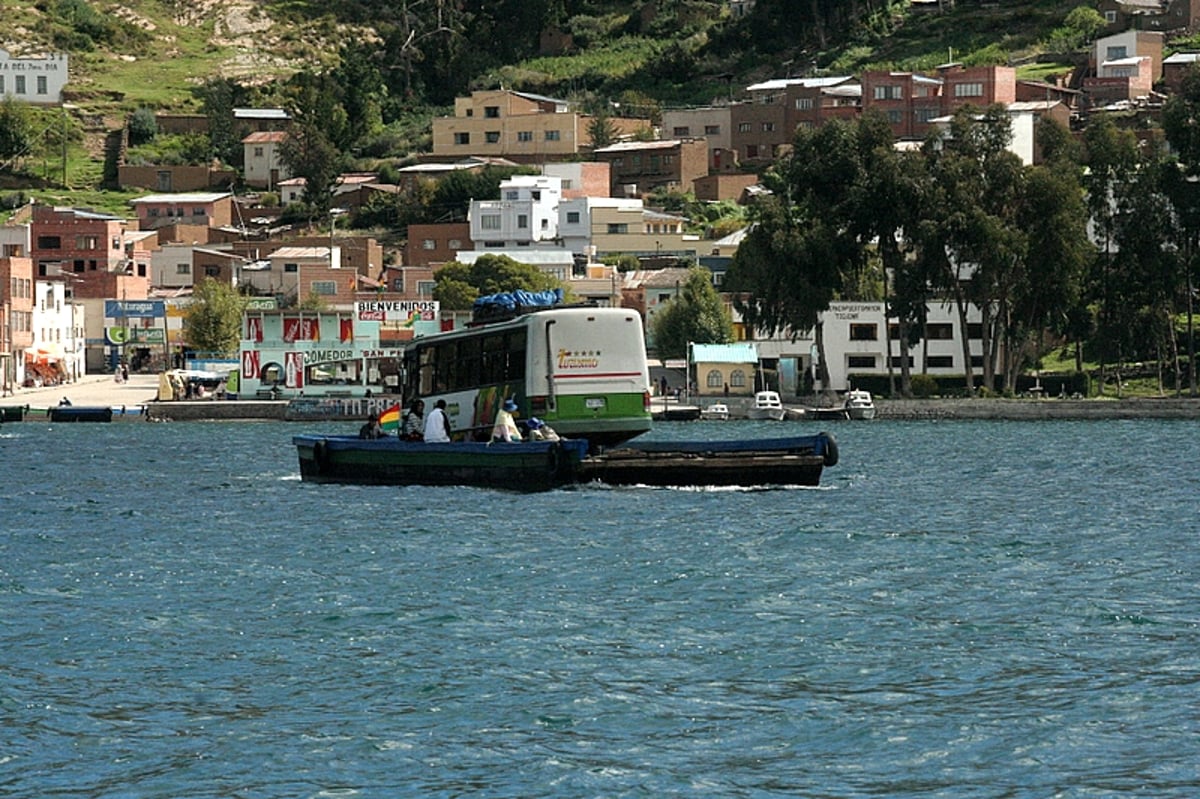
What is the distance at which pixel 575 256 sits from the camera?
152m

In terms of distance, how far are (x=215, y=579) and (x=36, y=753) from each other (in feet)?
44.3

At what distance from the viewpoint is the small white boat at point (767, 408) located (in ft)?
342

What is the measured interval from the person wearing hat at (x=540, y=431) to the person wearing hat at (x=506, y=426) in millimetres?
313

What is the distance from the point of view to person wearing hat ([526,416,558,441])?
155ft

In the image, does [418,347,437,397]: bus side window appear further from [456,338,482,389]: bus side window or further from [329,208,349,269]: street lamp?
[329,208,349,269]: street lamp

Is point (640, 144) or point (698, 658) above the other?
point (640, 144)

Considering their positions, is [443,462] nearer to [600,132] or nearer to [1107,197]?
[1107,197]

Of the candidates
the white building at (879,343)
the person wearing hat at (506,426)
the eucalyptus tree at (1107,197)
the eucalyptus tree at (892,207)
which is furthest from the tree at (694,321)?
the person wearing hat at (506,426)

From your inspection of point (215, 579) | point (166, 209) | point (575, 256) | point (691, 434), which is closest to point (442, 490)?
point (215, 579)

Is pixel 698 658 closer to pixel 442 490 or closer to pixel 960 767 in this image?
pixel 960 767

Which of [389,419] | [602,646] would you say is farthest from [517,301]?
[602,646]

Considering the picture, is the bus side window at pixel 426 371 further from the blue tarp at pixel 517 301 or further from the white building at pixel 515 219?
the white building at pixel 515 219

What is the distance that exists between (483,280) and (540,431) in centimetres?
8965

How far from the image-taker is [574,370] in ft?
159
